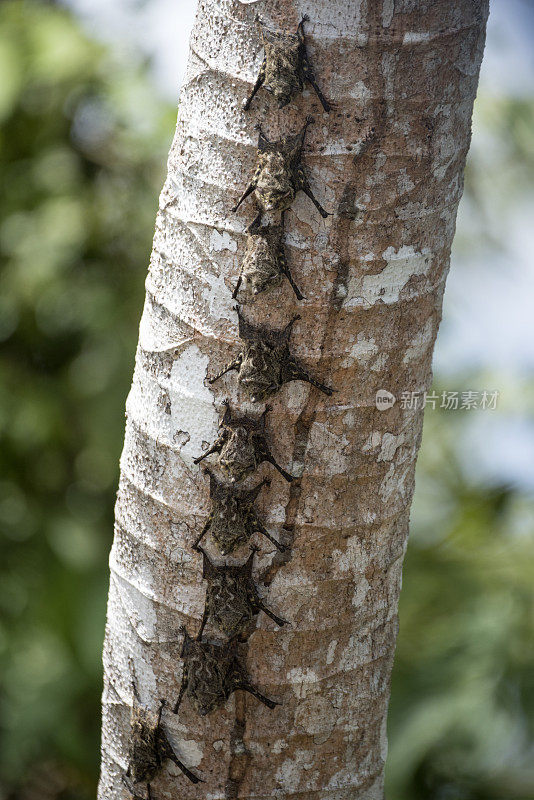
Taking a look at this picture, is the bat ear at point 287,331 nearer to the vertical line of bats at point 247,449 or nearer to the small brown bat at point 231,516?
the vertical line of bats at point 247,449

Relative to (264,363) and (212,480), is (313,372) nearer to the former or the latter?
(264,363)

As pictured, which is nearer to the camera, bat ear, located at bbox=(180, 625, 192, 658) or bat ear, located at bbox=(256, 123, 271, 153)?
bat ear, located at bbox=(256, 123, 271, 153)

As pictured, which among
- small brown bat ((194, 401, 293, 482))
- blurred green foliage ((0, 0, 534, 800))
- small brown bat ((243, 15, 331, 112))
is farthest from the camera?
blurred green foliage ((0, 0, 534, 800))

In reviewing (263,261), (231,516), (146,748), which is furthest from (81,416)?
(263,261)

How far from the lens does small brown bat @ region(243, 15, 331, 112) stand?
107 cm

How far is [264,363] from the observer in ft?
3.74

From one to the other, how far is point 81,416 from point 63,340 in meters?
0.39

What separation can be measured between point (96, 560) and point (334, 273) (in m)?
2.64

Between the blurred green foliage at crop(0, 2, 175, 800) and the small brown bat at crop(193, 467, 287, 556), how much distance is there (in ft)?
7.33

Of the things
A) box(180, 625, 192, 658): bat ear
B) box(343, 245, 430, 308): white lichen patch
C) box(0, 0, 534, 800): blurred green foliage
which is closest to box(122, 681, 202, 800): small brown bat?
box(180, 625, 192, 658): bat ear

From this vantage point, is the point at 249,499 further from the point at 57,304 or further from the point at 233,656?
the point at 57,304

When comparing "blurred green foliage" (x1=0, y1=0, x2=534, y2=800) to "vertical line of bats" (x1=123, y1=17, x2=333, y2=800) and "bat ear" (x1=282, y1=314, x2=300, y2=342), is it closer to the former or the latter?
"vertical line of bats" (x1=123, y1=17, x2=333, y2=800)

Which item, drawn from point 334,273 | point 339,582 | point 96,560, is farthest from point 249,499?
point 96,560

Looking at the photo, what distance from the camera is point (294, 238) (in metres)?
1.14
